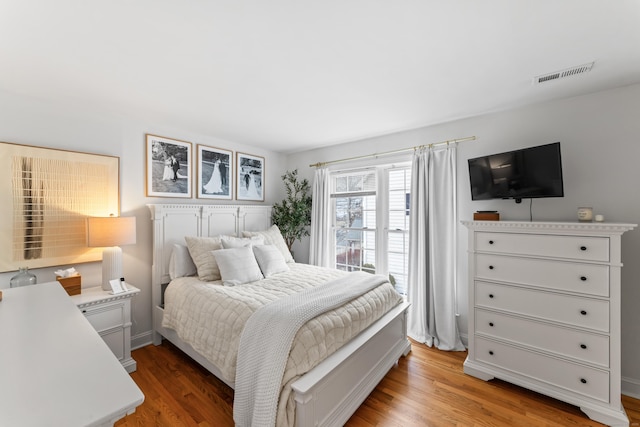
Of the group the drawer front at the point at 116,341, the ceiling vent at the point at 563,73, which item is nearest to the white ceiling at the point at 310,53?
the ceiling vent at the point at 563,73

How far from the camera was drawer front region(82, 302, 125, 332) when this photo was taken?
89.7 inches

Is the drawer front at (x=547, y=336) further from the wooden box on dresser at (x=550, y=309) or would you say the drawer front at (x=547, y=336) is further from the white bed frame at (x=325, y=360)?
the white bed frame at (x=325, y=360)

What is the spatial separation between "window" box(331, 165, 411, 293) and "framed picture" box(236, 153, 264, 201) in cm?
114

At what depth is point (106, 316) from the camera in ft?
7.75

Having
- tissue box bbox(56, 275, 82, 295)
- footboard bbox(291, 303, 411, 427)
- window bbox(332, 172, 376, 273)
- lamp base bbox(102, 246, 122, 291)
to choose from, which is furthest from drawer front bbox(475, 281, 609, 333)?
tissue box bbox(56, 275, 82, 295)

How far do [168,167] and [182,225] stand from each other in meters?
0.70

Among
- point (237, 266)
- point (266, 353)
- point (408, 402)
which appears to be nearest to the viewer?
point (266, 353)

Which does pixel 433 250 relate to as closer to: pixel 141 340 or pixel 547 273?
pixel 547 273

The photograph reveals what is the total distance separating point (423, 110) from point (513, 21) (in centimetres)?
123

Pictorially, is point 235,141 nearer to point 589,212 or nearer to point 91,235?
point 91,235

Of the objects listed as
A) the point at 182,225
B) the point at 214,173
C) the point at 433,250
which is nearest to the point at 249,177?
the point at 214,173

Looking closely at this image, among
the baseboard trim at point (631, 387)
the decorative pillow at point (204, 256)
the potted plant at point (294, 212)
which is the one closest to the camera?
the baseboard trim at point (631, 387)

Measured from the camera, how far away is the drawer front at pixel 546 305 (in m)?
1.93

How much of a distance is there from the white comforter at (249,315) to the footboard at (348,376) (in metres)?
0.06
